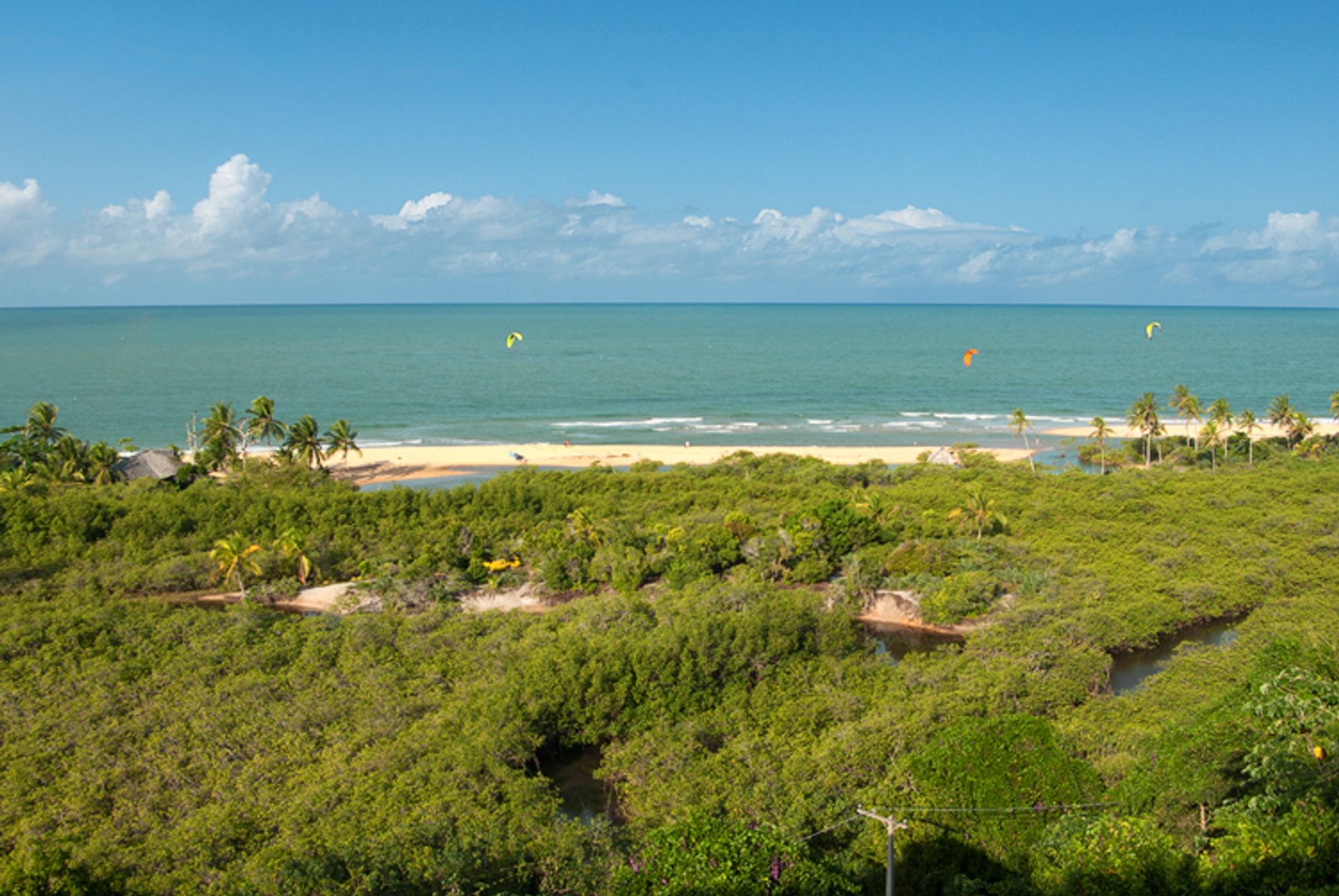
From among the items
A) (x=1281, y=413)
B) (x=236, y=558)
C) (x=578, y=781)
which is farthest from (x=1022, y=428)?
(x=236, y=558)

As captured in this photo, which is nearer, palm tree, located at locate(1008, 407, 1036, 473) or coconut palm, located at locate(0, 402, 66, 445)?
coconut palm, located at locate(0, 402, 66, 445)

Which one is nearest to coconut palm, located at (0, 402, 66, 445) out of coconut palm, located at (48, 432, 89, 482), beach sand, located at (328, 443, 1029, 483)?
coconut palm, located at (48, 432, 89, 482)

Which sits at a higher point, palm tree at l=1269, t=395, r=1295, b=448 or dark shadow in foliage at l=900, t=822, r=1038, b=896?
palm tree at l=1269, t=395, r=1295, b=448

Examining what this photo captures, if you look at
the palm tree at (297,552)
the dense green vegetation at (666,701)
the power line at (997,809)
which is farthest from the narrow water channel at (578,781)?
the palm tree at (297,552)

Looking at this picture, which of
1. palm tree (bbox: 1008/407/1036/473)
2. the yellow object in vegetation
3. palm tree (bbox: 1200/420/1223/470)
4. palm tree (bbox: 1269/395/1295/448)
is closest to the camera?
the yellow object in vegetation

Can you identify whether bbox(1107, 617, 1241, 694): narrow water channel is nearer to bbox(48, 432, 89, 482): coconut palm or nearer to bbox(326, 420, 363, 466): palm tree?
bbox(326, 420, 363, 466): palm tree

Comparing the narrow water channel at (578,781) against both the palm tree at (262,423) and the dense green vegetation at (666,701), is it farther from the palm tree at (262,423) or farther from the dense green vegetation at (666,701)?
the palm tree at (262,423)
